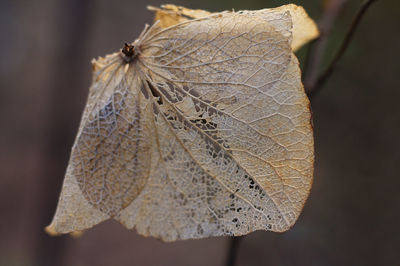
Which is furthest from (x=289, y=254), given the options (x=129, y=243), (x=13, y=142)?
(x=13, y=142)

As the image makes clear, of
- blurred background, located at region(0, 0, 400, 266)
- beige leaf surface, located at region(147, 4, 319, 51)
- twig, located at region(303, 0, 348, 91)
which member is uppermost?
beige leaf surface, located at region(147, 4, 319, 51)

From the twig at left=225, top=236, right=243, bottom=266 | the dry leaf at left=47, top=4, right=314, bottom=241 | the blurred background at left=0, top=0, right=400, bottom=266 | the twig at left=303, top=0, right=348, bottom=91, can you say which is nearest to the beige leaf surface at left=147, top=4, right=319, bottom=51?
the dry leaf at left=47, top=4, right=314, bottom=241

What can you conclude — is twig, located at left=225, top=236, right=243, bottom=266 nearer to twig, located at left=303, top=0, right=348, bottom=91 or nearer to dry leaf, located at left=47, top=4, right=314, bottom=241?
dry leaf, located at left=47, top=4, right=314, bottom=241

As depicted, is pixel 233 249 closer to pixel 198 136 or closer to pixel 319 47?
pixel 198 136

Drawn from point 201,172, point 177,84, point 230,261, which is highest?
point 177,84

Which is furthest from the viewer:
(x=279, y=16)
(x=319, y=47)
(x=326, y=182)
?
(x=326, y=182)

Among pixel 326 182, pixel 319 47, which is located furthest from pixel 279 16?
pixel 326 182

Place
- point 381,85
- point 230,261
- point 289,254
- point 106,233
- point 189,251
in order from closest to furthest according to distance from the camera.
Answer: point 230,261 → point 289,254 → point 381,85 → point 189,251 → point 106,233

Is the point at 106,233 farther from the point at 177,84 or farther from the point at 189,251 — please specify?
the point at 177,84
